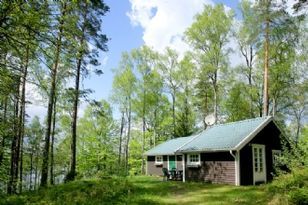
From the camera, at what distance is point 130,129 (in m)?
41.5

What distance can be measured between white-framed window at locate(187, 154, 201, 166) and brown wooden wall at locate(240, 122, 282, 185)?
345 cm

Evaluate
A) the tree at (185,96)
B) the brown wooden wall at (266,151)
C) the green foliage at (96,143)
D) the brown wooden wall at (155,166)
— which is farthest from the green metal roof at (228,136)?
the green foliage at (96,143)

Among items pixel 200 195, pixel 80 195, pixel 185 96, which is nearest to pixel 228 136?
pixel 200 195

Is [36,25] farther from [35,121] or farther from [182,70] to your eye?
[35,121]

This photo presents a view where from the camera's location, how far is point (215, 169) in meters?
19.9

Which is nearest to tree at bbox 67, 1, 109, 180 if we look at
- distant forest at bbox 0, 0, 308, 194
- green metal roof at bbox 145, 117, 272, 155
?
distant forest at bbox 0, 0, 308, 194

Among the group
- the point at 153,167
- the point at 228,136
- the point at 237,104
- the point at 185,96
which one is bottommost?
the point at 153,167

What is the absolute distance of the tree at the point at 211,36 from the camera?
30.3 metres

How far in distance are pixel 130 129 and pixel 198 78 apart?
41.7 feet

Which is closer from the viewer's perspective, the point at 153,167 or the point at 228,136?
the point at 228,136

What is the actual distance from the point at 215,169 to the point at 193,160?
2425mm

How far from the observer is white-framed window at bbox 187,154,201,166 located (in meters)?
21.5

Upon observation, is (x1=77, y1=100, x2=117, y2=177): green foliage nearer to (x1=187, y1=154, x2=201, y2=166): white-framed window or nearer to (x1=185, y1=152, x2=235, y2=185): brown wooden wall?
(x1=187, y1=154, x2=201, y2=166): white-framed window

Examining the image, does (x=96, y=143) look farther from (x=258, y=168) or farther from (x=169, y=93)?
(x=258, y=168)
